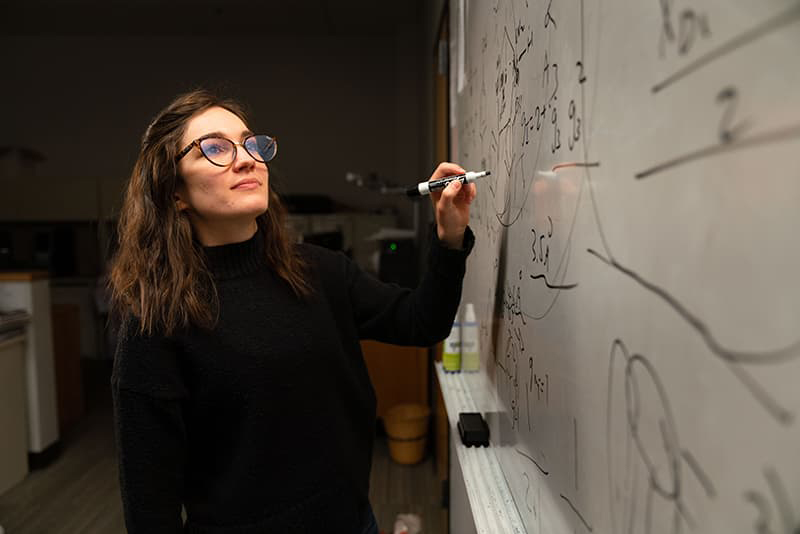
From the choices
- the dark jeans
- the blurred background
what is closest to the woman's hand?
the dark jeans

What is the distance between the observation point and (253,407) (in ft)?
3.11

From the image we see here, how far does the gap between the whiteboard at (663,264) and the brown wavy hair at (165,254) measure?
572 millimetres

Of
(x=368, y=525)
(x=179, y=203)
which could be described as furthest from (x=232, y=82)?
(x=368, y=525)

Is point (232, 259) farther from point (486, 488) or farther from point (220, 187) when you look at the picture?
point (486, 488)

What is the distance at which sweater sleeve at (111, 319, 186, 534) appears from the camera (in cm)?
89

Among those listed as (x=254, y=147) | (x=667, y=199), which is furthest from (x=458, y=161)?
(x=667, y=199)

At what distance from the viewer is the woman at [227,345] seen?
92 centimetres

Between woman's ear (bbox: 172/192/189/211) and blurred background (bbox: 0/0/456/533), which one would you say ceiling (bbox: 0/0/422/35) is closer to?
blurred background (bbox: 0/0/456/533)

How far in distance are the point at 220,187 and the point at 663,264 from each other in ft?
2.60

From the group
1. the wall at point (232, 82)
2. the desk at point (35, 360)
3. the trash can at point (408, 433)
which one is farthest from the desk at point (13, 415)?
the wall at point (232, 82)

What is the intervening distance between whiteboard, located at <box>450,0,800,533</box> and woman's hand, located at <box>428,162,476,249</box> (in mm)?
205

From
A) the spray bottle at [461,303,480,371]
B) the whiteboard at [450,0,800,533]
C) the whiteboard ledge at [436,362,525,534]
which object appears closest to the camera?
the whiteboard at [450,0,800,533]

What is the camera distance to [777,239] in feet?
0.84

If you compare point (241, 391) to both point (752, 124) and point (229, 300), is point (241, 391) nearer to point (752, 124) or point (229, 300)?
point (229, 300)
